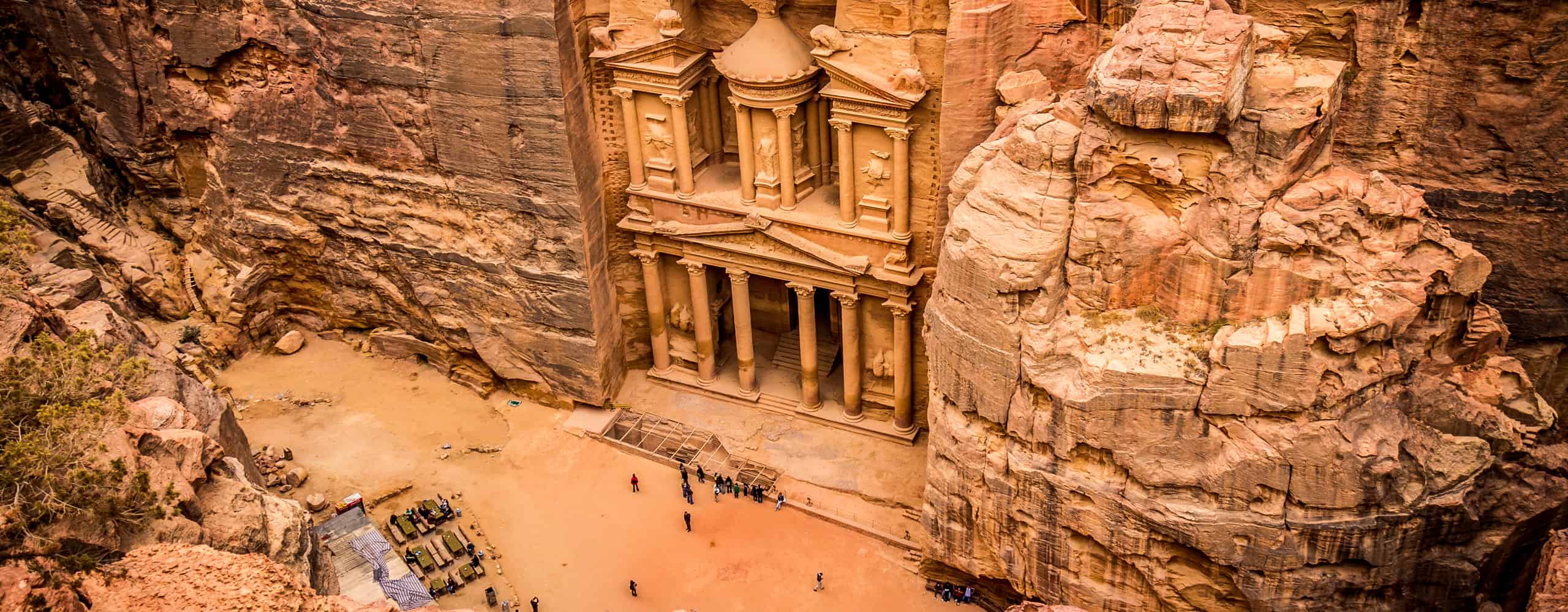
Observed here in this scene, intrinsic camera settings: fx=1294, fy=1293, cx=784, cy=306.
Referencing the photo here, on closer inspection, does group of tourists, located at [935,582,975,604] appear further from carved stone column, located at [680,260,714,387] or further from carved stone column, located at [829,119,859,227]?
carved stone column, located at [680,260,714,387]

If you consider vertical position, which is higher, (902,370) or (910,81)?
(910,81)

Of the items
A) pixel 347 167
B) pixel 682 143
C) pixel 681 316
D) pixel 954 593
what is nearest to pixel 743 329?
pixel 681 316

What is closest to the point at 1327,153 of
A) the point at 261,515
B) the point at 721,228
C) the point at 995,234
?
the point at 995,234

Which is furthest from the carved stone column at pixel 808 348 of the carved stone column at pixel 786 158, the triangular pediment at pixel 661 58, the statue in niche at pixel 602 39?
the statue in niche at pixel 602 39

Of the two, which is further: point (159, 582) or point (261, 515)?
point (261, 515)

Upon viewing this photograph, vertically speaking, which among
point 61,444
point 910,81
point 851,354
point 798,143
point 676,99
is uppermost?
point 910,81

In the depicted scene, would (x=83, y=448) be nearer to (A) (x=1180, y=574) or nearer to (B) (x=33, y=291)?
(B) (x=33, y=291)

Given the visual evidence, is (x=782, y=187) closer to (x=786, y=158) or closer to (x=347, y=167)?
(x=786, y=158)
